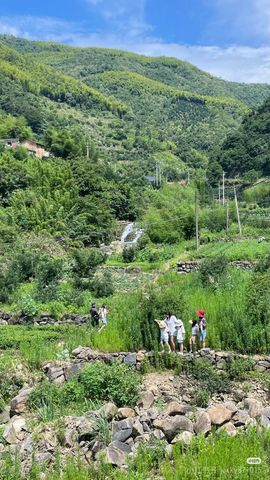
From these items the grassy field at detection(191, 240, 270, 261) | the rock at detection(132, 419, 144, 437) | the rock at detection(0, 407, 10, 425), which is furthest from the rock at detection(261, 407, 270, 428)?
the grassy field at detection(191, 240, 270, 261)

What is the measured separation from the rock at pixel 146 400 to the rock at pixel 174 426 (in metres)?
1.77

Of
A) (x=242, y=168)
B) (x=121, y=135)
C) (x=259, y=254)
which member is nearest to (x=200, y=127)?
(x=121, y=135)

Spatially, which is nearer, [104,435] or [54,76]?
[104,435]

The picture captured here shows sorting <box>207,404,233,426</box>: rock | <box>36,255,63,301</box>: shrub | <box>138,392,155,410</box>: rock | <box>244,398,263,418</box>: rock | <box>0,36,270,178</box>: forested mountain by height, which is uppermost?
<box>0,36,270,178</box>: forested mountain

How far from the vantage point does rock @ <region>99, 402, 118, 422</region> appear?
11.0 meters

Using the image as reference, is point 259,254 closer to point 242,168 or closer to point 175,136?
point 242,168

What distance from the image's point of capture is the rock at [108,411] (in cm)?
1100

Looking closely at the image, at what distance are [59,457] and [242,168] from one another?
85.1 metres

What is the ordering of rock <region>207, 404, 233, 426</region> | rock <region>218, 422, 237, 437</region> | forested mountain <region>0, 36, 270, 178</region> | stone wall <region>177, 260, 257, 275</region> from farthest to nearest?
forested mountain <region>0, 36, 270, 178</region> → stone wall <region>177, 260, 257, 275</region> → rock <region>207, 404, 233, 426</region> → rock <region>218, 422, 237, 437</region>

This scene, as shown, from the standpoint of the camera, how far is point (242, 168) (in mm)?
90812

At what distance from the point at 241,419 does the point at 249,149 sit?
86.0 metres

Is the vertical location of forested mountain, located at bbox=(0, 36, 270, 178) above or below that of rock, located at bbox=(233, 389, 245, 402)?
above

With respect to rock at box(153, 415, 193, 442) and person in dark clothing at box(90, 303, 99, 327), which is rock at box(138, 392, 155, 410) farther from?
person in dark clothing at box(90, 303, 99, 327)

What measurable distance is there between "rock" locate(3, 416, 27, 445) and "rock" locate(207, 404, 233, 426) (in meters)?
4.08
